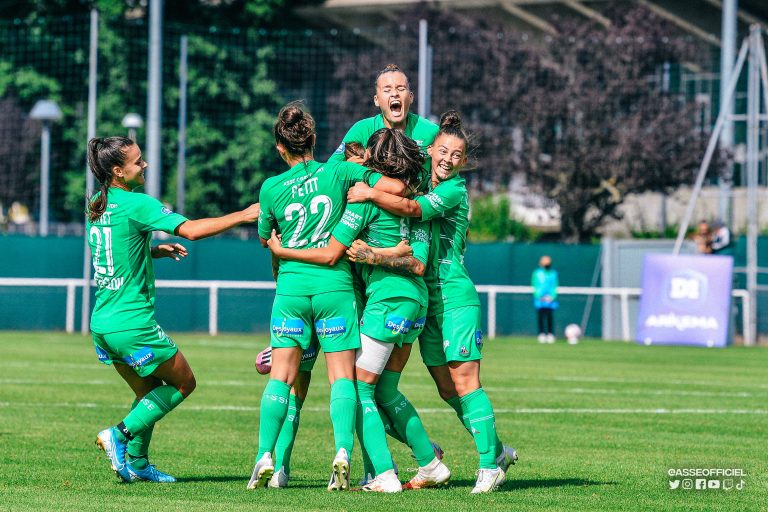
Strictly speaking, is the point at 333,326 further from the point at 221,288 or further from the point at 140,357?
the point at 221,288

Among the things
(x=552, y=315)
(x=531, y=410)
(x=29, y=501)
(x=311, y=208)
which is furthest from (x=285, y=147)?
(x=552, y=315)

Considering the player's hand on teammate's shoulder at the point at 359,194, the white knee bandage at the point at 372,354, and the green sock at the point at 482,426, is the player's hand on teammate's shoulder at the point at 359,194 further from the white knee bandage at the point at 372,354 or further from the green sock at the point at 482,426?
the green sock at the point at 482,426

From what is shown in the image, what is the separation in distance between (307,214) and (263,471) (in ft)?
4.82

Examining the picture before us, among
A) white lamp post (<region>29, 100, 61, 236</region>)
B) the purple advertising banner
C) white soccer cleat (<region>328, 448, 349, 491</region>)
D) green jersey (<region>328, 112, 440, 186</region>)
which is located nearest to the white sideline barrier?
white lamp post (<region>29, 100, 61, 236</region>)

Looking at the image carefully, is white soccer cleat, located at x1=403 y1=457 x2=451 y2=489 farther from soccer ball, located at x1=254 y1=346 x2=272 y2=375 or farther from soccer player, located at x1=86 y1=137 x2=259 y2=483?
soccer player, located at x1=86 y1=137 x2=259 y2=483

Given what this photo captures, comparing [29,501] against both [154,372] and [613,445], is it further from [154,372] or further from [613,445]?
[613,445]

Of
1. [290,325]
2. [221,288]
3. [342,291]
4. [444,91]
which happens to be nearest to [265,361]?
[290,325]

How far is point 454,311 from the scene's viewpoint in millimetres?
8617

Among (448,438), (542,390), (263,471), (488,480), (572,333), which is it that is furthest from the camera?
(572,333)

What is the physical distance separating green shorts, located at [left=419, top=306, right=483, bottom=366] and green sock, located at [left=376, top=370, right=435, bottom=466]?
280 mm

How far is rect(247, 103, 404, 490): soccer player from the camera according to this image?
832 cm

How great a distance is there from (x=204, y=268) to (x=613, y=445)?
20939 millimetres

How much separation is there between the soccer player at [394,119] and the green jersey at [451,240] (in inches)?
12.8

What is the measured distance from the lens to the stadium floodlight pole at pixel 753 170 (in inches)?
1133
